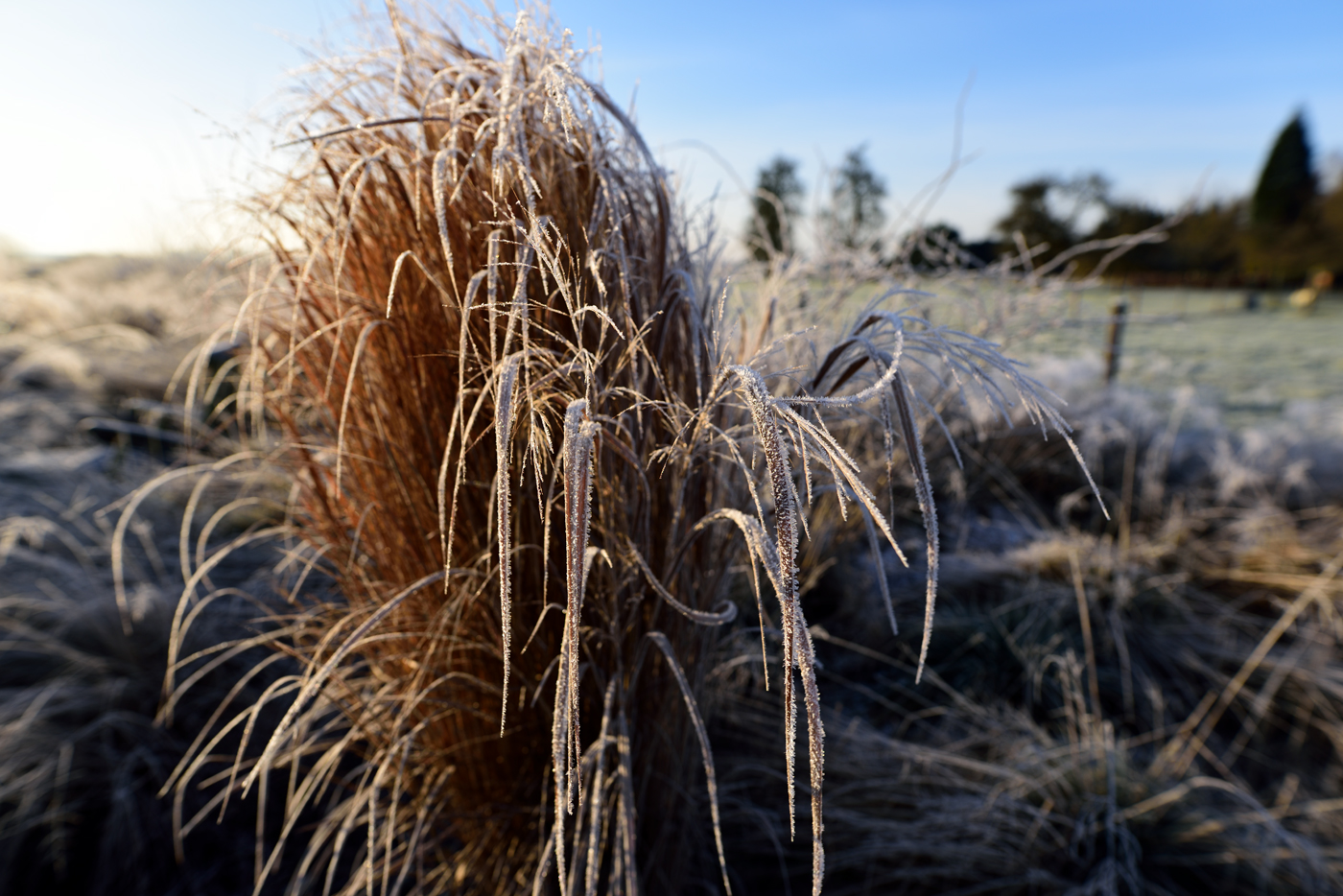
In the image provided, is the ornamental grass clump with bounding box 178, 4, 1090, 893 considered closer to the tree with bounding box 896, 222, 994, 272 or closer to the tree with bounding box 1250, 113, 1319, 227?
the tree with bounding box 896, 222, 994, 272

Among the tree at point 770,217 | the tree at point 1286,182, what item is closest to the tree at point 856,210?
the tree at point 770,217

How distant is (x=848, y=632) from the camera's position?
6.79ft

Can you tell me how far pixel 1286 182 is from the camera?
19.1 meters

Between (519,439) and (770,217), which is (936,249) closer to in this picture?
(770,217)

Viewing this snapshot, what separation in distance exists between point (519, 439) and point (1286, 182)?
25627 millimetres

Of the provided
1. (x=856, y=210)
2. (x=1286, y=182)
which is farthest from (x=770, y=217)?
(x=1286, y=182)

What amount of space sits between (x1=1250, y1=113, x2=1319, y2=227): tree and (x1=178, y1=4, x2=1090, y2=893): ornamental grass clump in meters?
24.4

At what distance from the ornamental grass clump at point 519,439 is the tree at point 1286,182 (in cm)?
2438

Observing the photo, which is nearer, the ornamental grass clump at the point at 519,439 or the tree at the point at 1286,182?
the ornamental grass clump at the point at 519,439

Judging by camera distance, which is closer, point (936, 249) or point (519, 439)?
point (519, 439)

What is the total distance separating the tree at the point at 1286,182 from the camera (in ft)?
62.5

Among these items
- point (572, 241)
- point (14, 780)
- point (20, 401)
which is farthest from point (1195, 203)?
point (20, 401)

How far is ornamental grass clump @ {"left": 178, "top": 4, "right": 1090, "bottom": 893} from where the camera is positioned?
2.57ft

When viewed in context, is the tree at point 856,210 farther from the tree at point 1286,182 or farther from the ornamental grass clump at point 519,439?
the tree at point 1286,182
